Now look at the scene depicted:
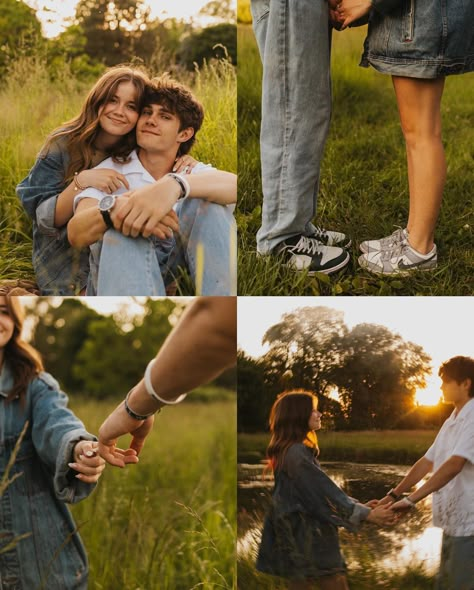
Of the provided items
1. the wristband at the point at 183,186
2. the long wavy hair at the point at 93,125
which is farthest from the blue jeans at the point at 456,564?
the long wavy hair at the point at 93,125

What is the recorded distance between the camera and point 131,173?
2.26 meters

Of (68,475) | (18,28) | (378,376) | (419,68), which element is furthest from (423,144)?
(68,475)

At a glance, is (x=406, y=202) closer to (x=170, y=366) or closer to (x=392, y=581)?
(x=170, y=366)

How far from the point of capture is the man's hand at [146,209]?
2.21 metres

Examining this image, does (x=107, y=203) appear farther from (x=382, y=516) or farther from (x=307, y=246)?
(x=382, y=516)

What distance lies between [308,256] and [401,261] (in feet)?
0.86

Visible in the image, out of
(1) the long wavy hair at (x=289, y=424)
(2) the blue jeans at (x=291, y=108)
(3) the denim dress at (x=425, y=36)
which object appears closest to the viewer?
(3) the denim dress at (x=425, y=36)

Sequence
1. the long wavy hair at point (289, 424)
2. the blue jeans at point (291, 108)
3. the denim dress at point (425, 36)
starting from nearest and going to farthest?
the denim dress at point (425, 36)
the blue jeans at point (291, 108)
the long wavy hair at point (289, 424)

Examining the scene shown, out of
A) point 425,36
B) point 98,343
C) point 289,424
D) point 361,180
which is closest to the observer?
point 425,36

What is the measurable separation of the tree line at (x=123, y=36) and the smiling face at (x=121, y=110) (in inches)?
4.1

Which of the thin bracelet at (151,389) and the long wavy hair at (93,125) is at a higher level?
the long wavy hair at (93,125)

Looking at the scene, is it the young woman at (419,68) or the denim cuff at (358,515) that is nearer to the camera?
the young woman at (419,68)

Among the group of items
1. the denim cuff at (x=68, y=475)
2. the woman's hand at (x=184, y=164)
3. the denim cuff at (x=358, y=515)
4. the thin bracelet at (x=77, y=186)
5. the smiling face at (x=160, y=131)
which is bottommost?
the denim cuff at (x=358, y=515)

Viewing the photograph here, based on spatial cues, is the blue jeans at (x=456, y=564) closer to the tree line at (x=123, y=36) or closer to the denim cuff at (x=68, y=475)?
the denim cuff at (x=68, y=475)
